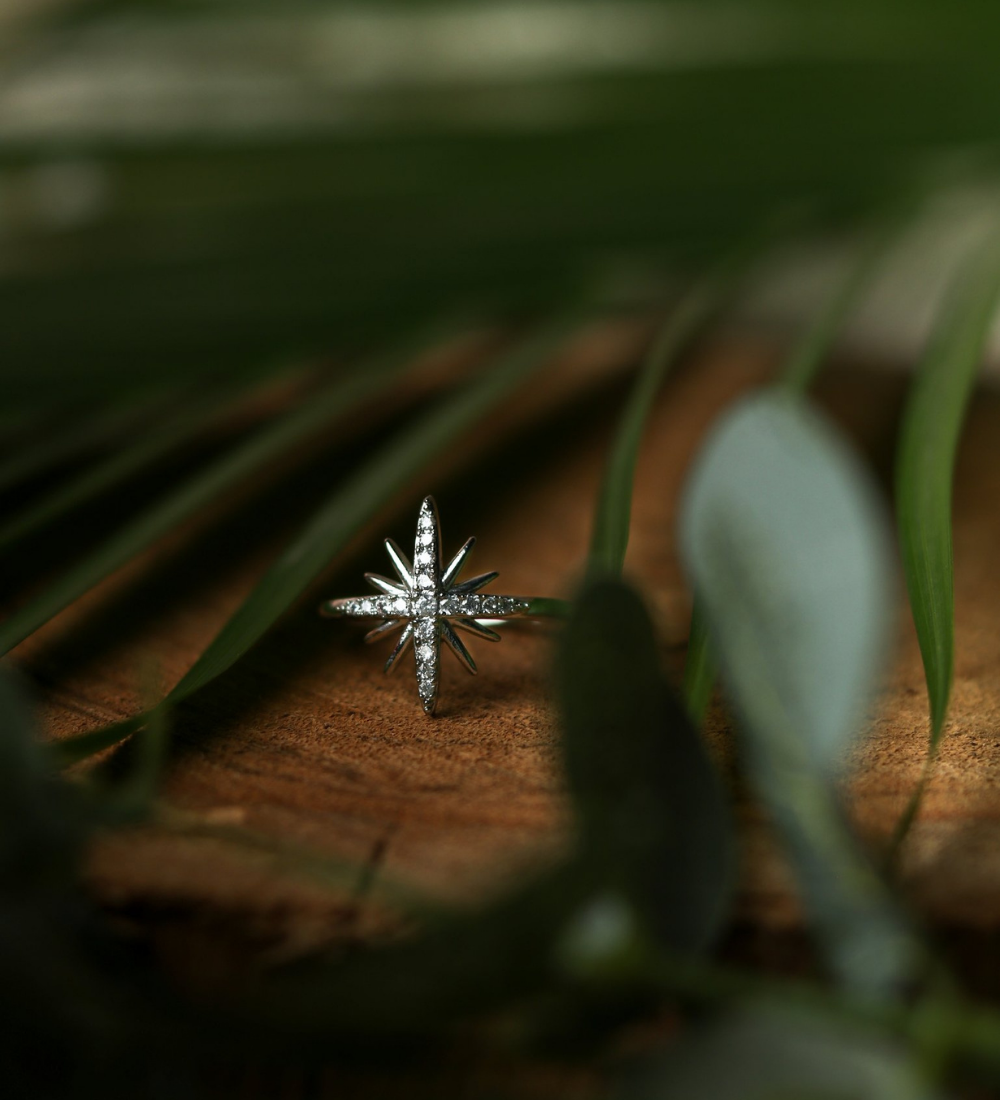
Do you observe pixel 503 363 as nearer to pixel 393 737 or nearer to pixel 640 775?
pixel 393 737

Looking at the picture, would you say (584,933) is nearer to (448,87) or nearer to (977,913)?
(977,913)

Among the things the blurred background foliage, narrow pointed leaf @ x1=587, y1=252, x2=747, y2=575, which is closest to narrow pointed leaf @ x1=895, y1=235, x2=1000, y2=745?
the blurred background foliage

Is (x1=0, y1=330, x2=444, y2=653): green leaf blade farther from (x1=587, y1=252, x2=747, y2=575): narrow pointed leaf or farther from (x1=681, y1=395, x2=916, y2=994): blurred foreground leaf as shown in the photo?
(x1=681, y1=395, x2=916, y2=994): blurred foreground leaf

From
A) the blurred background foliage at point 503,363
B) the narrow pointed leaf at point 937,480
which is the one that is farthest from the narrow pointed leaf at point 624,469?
the narrow pointed leaf at point 937,480

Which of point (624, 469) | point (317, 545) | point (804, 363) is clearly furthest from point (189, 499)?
point (804, 363)

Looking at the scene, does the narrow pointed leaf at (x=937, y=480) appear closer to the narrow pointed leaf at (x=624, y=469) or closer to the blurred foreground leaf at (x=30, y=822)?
the narrow pointed leaf at (x=624, y=469)

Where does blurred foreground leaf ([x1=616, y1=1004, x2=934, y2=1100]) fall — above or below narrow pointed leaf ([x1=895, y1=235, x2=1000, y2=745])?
below
